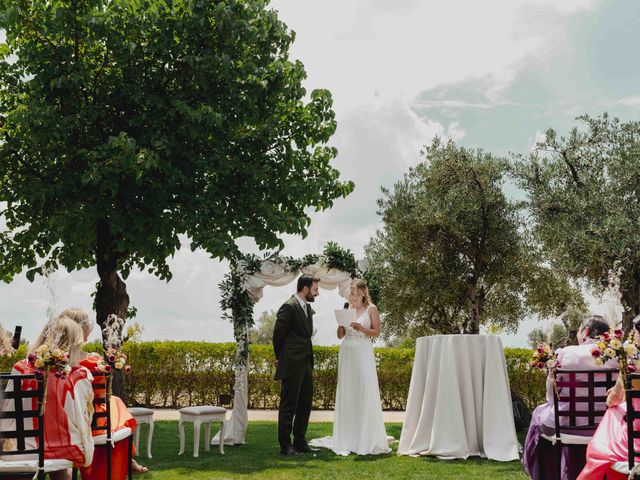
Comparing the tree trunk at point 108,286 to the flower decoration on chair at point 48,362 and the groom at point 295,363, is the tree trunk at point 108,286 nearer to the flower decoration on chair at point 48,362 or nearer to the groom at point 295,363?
the groom at point 295,363

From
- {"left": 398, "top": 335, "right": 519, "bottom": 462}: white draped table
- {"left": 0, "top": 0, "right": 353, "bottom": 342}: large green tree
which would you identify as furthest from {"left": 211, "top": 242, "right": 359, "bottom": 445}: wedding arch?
{"left": 398, "top": 335, "right": 519, "bottom": 462}: white draped table

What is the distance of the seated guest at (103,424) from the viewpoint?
6.57 meters

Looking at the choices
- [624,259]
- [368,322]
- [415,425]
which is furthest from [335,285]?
[624,259]

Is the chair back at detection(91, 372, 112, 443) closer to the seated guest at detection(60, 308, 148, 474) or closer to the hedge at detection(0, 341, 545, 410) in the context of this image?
the seated guest at detection(60, 308, 148, 474)

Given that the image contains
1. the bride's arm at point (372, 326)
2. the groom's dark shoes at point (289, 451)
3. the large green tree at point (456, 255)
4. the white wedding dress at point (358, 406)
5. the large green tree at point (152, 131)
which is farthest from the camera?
the large green tree at point (456, 255)

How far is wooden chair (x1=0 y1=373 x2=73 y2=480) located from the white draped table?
18.4ft

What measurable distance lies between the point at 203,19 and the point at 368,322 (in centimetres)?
719

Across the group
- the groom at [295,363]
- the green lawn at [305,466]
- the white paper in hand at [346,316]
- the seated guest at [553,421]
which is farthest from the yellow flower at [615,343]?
the groom at [295,363]

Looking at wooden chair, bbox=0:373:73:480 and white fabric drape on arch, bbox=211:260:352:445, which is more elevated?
white fabric drape on arch, bbox=211:260:352:445

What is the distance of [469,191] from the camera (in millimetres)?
19391

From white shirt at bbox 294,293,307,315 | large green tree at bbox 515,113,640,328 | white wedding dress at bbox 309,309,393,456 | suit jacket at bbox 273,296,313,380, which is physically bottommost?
white wedding dress at bbox 309,309,393,456

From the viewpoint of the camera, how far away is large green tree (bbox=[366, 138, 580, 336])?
63.9 feet

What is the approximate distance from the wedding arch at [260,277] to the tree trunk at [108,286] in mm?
3901

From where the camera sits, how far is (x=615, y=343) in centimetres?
507
